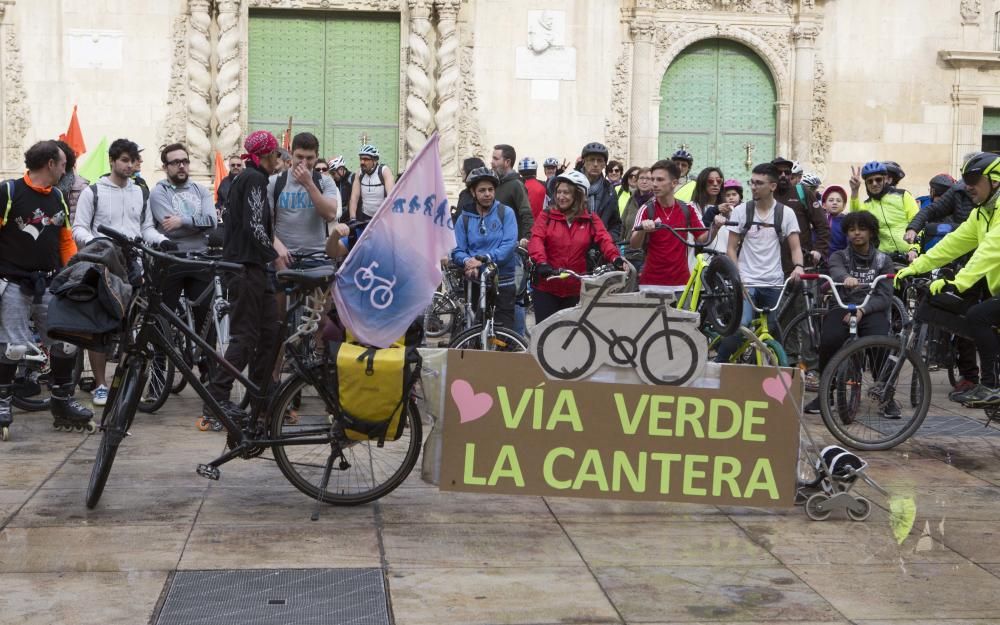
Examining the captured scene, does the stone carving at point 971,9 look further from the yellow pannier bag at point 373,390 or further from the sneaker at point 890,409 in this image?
the yellow pannier bag at point 373,390

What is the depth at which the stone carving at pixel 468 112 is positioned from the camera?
817 inches

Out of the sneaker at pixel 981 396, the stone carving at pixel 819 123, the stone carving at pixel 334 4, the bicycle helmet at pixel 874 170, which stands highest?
the stone carving at pixel 334 4

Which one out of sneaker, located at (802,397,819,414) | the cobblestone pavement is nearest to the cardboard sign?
the cobblestone pavement

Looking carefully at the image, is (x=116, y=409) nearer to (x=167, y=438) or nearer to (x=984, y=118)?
(x=167, y=438)

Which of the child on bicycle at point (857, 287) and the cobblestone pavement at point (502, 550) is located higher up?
the child on bicycle at point (857, 287)

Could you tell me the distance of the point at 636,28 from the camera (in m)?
21.1

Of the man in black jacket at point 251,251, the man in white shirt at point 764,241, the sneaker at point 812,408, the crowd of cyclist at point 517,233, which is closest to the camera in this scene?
the man in black jacket at point 251,251

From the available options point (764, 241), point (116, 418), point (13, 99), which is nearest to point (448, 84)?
point (13, 99)

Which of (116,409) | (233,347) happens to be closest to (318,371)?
(116,409)

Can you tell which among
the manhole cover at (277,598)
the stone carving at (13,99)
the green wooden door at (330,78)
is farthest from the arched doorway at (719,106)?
the manhole cover at (277,598)

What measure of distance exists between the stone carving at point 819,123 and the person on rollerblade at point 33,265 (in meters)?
15.1

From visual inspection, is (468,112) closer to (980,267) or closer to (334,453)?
(980,267)

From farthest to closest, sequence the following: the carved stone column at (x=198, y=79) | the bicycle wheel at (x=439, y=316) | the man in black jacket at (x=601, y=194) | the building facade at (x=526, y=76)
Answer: the carved stone column at (x=198, y=79), the building facade at (x=526, y=76), the bicycle wheel at (x=439, y=316), the man in black jacket at (x=601, y=194)

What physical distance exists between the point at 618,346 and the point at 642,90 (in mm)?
15286
